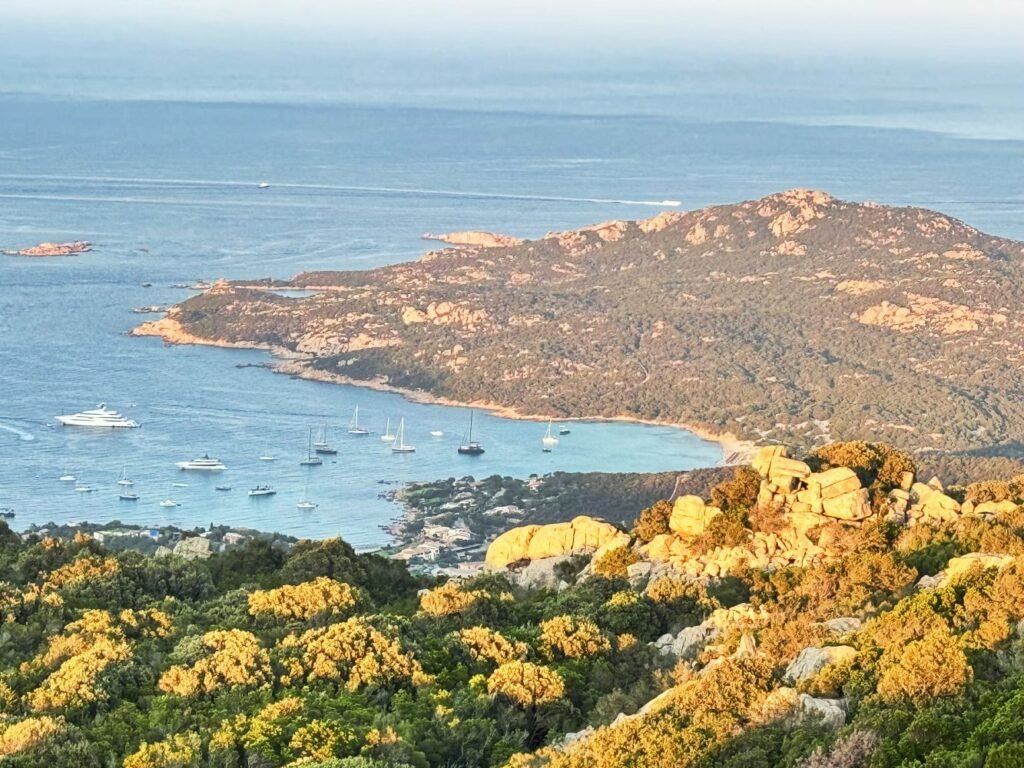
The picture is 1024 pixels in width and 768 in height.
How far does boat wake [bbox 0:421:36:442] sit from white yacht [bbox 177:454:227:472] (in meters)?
7.57

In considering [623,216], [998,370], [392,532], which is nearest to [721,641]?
[392,532]

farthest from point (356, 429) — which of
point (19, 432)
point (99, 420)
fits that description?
point (19, 432)

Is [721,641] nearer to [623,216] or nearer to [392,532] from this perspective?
[392,532]

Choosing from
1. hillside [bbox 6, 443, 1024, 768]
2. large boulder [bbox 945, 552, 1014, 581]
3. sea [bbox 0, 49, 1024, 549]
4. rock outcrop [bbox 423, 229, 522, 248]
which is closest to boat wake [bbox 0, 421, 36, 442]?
sea [bbox 0, 49, 1024, 549]

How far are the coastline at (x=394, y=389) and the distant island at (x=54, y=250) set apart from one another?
27.6 m

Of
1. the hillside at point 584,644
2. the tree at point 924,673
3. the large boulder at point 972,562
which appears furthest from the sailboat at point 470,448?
the tree at point 924,673

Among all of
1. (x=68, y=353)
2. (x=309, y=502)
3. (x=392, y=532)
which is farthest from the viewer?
(x=68, y=353)

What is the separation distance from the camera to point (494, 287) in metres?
103

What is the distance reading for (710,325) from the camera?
9212cm

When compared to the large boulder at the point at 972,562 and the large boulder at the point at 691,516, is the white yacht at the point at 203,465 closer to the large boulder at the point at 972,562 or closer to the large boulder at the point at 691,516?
the large boulder at the point at 691,516

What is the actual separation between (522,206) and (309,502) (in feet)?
330

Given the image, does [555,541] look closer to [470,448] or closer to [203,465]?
[203,465]

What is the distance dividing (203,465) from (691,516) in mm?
39186

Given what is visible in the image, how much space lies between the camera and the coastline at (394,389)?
71.0m
